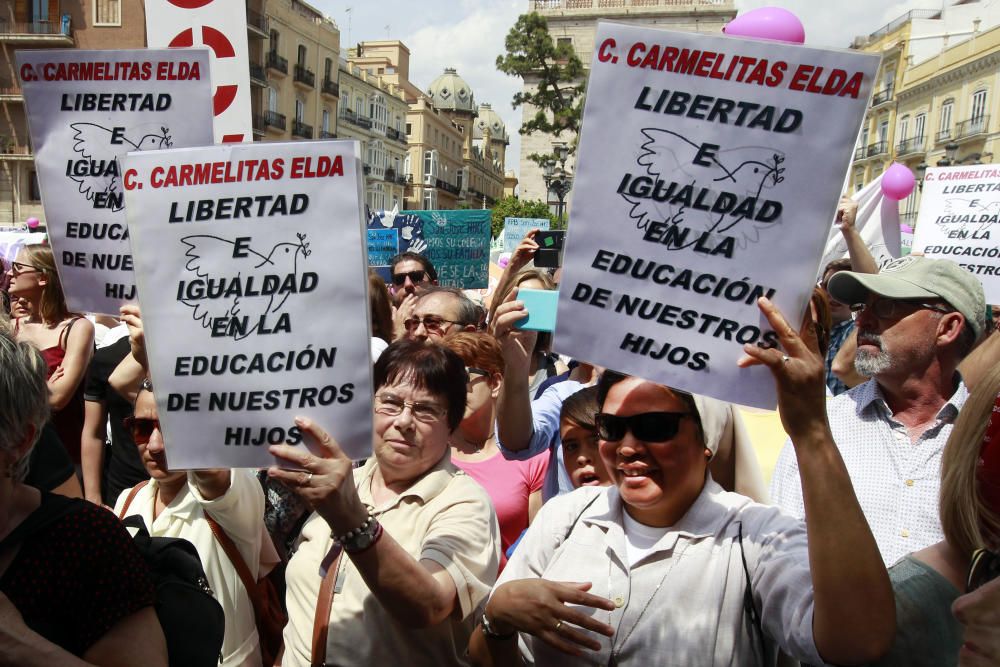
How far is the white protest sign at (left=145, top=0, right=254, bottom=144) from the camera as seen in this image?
3.98 m

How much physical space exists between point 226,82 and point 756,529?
3.16 m

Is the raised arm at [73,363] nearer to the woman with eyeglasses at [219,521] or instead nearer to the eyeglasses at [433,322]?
the eyeglasses at [433,322]

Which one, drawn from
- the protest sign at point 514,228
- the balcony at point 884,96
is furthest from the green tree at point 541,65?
the balcony at point 884,96

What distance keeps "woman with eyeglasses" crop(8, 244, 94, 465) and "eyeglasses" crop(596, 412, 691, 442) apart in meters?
3.42

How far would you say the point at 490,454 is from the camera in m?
3.52

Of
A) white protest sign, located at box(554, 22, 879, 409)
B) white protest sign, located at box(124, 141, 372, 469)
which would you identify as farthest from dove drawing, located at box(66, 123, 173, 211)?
white protest sign, located at box(554, 22, 879, 409)

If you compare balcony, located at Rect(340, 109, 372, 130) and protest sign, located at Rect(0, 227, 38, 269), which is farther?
balcony, located at Rect(340, 109, 372, 130)

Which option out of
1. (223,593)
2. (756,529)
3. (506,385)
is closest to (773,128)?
(756,529)

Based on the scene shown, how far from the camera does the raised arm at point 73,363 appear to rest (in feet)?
14.9

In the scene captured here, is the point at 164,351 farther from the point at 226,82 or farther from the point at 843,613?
the point at 226,82

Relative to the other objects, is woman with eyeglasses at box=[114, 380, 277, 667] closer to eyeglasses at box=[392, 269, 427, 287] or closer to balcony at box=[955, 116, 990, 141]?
eyeglasses at box=[392, 269, 427, 287]

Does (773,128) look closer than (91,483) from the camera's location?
Yes

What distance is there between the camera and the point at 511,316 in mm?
3014

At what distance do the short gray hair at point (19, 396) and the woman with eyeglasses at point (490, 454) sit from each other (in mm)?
1608
